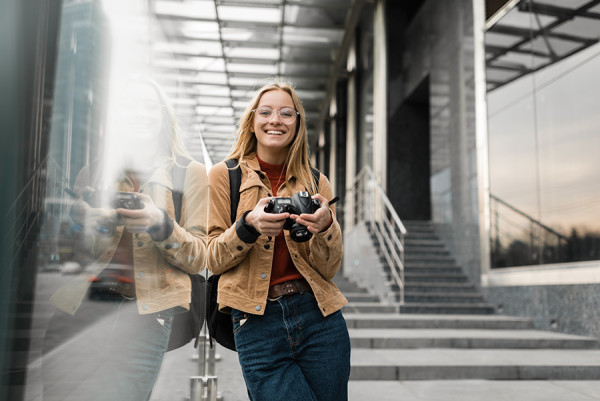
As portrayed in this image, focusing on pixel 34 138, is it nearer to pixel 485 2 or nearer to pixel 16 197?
pixel 16 197

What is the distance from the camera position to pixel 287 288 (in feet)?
4.90

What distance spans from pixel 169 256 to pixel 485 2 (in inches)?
315

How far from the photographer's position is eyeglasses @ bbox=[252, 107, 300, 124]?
158 cm

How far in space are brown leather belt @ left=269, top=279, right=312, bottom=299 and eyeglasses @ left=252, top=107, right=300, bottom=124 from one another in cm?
47

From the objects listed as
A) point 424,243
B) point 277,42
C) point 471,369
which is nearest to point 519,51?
point 424,243

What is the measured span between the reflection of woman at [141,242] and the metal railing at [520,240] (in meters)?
5.47

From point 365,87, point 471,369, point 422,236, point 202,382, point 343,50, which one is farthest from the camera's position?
point 343,50

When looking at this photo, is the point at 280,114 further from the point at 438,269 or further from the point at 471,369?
the point at 438,269

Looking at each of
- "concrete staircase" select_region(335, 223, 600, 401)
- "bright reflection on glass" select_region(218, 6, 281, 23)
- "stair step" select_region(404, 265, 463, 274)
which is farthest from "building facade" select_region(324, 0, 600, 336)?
"bright reflection on glass" select_region(218, 6, 281, 23)

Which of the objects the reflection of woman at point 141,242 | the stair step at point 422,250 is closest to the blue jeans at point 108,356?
the reflection of woman at point 141,242

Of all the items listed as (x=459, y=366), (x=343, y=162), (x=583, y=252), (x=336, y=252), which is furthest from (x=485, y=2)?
(x=343, y=162)

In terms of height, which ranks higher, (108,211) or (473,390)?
(108,211)

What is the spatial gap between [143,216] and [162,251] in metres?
0.16

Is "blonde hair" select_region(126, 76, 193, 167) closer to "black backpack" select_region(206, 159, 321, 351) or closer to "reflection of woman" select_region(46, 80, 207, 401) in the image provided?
"reflection of woman" select_region(46, 80, 207, 401)
